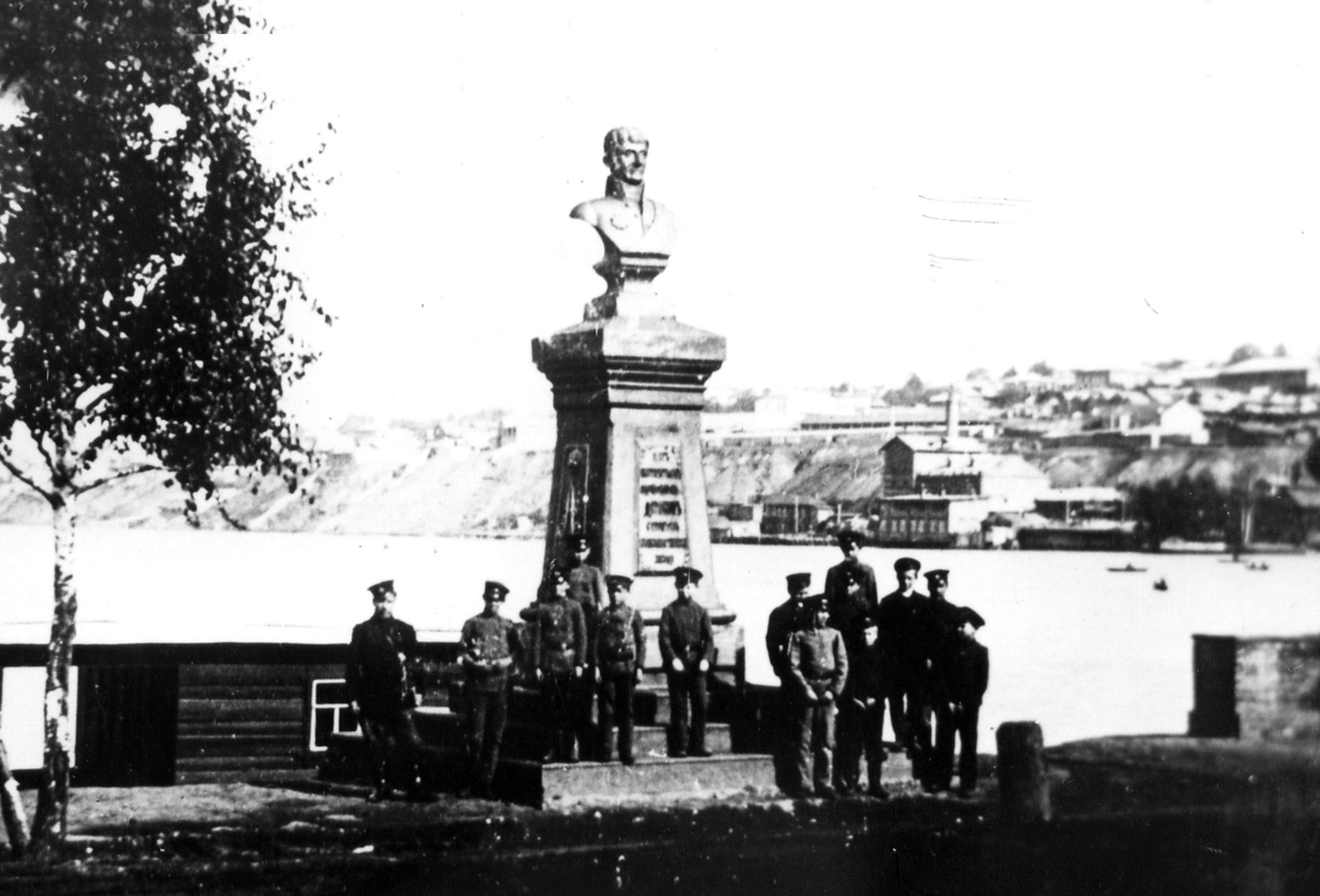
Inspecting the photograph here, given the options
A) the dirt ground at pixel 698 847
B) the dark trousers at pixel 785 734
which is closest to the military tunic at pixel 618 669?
the dirt ground at pixel 698 847

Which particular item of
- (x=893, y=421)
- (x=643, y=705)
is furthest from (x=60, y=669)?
(x=893, y=421)

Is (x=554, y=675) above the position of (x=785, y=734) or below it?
above

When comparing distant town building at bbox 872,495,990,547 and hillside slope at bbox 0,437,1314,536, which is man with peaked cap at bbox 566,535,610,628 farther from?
distant town building at bbox 872,495,990,547

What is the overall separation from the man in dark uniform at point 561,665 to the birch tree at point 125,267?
89.9 inches

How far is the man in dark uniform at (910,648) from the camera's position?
1189cm

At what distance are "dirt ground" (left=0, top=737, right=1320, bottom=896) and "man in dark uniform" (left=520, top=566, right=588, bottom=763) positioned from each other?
0.81 metres

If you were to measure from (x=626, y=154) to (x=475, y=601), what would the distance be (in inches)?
479

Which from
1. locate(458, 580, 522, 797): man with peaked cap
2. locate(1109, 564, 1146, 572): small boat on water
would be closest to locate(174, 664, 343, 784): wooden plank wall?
locate(458, 580, 522, 797): man with peaked cap

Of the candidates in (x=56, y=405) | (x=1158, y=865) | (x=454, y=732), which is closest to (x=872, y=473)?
(x=454, y=732)

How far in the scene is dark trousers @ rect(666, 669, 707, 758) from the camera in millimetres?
11953

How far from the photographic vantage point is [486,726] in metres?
11.9

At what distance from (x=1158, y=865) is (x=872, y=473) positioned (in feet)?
35.0

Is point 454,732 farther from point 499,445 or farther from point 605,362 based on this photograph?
point 499,445

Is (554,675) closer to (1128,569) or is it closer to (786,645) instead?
(786,645)
